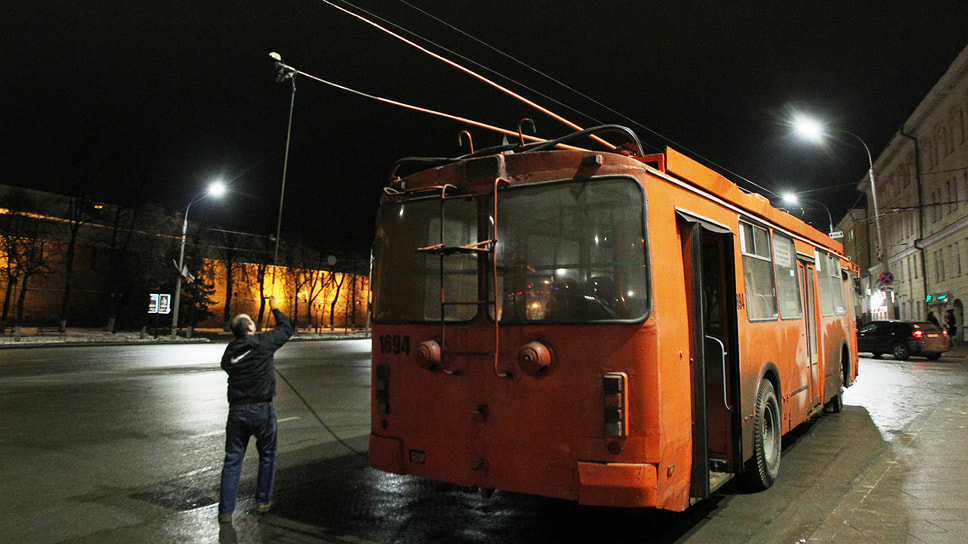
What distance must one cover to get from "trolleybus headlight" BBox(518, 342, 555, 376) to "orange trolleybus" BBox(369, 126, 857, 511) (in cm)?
1

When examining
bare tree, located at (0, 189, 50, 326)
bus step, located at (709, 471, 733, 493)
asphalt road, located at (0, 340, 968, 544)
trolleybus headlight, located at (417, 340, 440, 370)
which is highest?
bare tree, located at (0, 189, 50, 326)

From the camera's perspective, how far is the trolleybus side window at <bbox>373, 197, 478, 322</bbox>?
479 cm

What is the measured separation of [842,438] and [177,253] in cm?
4941

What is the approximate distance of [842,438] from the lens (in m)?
8.77

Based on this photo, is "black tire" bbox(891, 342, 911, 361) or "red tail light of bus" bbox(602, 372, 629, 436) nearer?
"red tail light of bus" bbox(602, 372, 629, 436)

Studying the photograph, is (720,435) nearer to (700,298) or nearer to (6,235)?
(700,298)

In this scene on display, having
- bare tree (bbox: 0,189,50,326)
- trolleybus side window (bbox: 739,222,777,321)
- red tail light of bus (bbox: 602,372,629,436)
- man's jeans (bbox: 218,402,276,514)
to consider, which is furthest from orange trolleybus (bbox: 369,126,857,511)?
bare tree (bbox: 0,189,50,326)

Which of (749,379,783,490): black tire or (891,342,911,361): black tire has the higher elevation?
(891,342,911,361): black tire

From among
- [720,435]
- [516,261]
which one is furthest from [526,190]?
[720,435]

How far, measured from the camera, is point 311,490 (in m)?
6.42

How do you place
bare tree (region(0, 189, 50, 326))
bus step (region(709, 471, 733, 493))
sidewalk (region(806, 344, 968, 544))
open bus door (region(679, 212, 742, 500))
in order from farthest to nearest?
bare tree (region(0, 189, 50, 326)), bus step (region(709, 471, 733, 493)), sidewalk (region(806, 344, 968, 544)), open bus door (region(679, 212, 742, 500))

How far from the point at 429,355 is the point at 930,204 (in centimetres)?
3290

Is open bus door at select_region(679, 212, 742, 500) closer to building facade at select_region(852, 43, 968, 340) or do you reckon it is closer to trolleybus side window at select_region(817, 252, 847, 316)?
trolleybus side window at select_region(817, 252, 847, 316)

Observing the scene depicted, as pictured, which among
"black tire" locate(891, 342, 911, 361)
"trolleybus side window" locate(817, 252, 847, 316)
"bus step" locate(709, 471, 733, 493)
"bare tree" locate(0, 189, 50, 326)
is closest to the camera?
"bus step" locate(709, 471, 733, 493)
